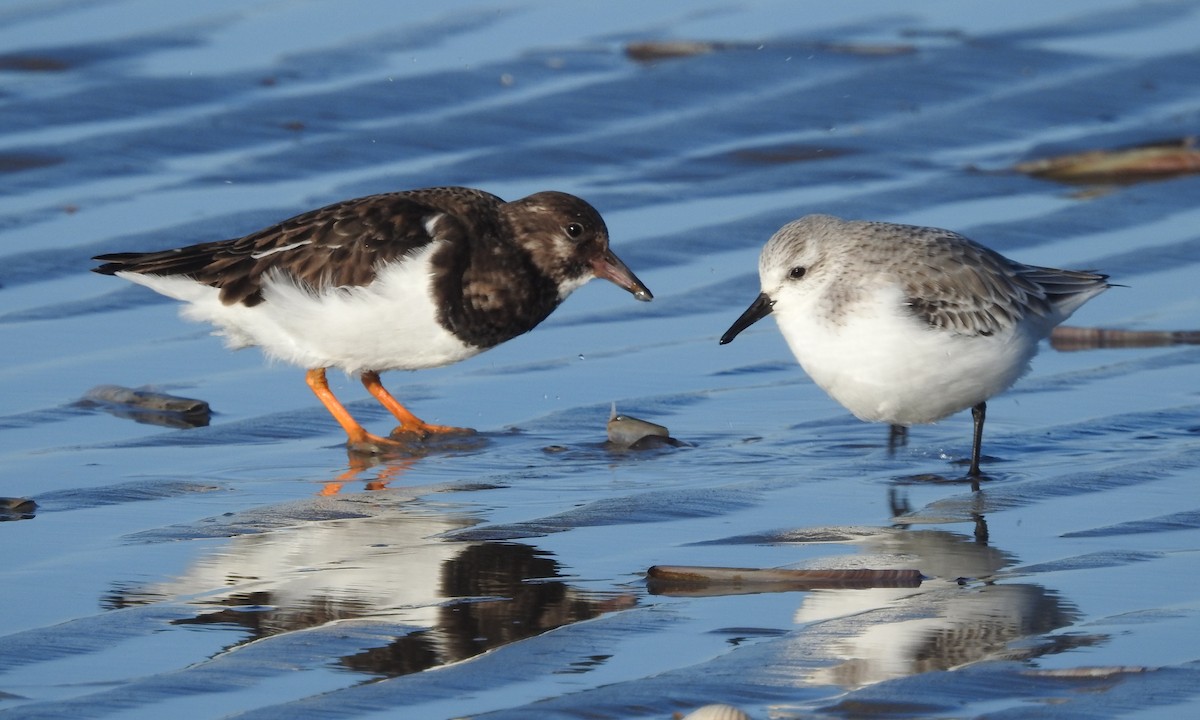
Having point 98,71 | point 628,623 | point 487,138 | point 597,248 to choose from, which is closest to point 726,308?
point 597,248

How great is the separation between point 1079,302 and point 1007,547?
5.55 ft

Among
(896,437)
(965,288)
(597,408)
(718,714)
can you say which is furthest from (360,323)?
(718,714)

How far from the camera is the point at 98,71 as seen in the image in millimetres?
11680

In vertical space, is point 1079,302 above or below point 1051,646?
above

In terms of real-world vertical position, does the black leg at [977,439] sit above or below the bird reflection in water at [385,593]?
above

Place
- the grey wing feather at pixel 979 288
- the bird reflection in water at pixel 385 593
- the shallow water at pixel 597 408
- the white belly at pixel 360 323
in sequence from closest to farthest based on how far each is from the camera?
the shallow water at pixel 597 408, the bird reflection in water at pixel 385 593, the grey wing feather at pixel 979 288, the white belly at pixel 360 323

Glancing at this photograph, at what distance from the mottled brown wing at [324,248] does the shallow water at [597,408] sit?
44 centimetres

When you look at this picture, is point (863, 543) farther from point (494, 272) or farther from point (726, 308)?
point (726, 308)

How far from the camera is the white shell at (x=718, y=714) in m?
4.07

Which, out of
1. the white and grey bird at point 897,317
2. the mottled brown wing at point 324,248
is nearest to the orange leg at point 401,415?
the mottled brown wing at point 324,248

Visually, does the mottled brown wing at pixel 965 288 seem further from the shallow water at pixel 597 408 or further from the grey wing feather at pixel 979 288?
the shallow water at pixel 597 408

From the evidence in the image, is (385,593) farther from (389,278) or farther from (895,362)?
(389,278)

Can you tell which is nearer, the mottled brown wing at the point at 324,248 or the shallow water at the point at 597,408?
the shallow water at the point at 597,408

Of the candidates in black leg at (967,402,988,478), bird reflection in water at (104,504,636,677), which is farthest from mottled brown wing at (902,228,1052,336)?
bird reflection in water at (104,504,636,677)
